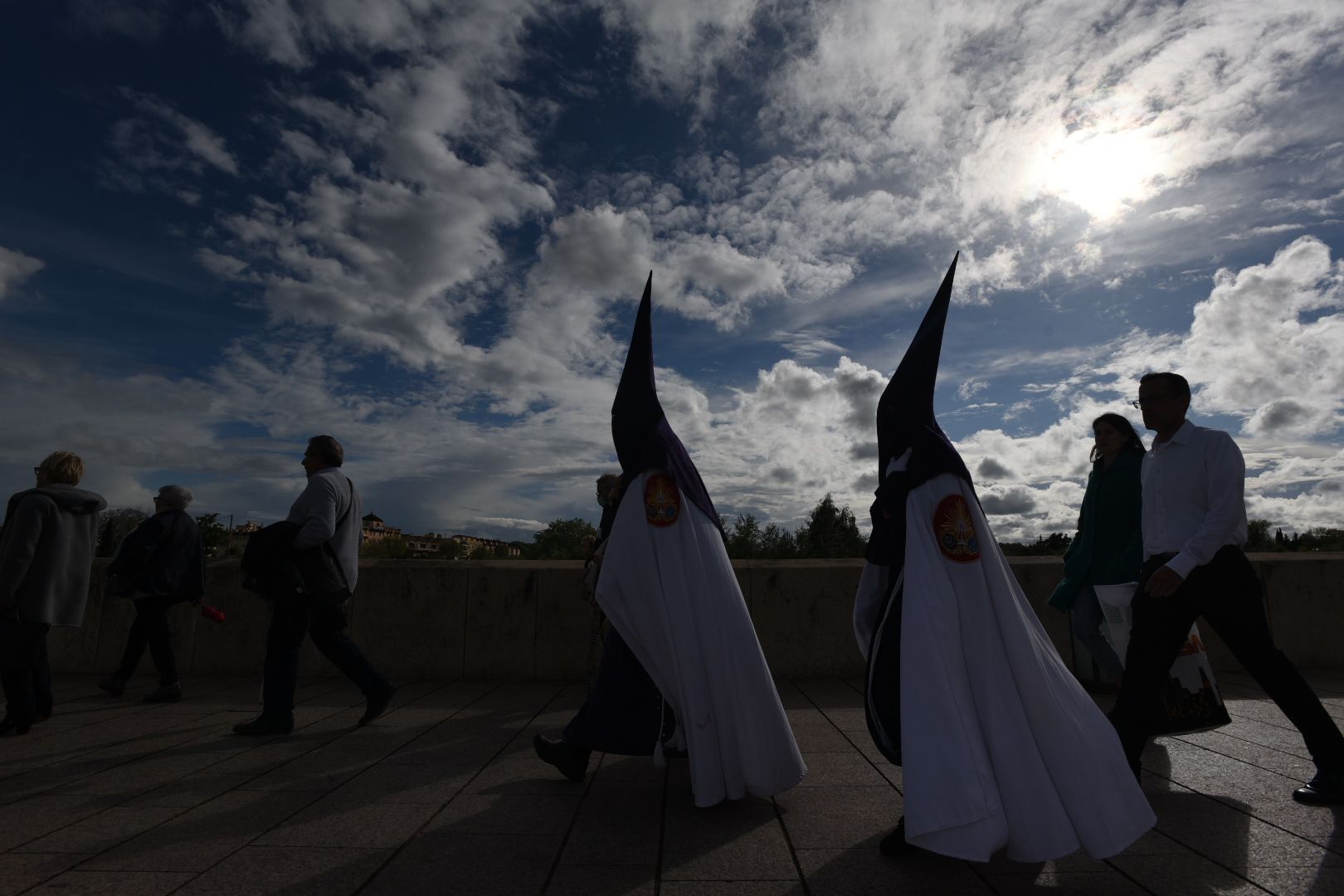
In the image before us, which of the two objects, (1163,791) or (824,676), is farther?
(824,676)

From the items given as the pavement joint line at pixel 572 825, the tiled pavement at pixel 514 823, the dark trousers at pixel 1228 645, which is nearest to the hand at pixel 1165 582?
the dark trousers at pixel 1228 645

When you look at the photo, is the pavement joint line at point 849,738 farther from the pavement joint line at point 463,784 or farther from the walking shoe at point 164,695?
the walking shoe at point 164,695

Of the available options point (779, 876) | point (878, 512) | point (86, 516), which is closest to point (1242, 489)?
point (878, 512)

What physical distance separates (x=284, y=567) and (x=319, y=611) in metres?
0.36

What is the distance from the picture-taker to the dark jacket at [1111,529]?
4707 mm

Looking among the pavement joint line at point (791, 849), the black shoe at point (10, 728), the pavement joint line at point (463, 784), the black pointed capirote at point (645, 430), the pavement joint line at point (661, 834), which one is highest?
the black pointed capirote at point (645, 430)

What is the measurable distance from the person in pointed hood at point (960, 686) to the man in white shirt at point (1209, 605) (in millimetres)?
968

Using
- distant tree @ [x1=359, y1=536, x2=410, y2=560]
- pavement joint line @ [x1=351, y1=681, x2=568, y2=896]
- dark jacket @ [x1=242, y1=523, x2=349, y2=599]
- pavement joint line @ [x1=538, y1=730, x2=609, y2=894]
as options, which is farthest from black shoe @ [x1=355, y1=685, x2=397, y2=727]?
distant tree @ [x1=359, y1=536, x2=410, y2=560]

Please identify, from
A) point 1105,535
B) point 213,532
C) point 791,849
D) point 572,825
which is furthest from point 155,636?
point 213,532

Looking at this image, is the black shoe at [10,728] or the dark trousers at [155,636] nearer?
the black shoe at [10,728]

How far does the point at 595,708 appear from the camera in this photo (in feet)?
12.3

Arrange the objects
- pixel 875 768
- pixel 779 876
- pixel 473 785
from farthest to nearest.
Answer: pixel 875 768
pixel 473 785
pixel 779 876

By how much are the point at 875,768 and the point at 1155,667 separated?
54.4 inches

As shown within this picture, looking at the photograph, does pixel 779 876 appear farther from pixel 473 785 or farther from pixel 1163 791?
pixel 1163 791
